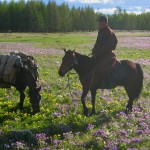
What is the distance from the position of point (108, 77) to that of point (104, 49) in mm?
1170

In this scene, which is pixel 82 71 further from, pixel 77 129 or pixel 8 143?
pixel 8 143

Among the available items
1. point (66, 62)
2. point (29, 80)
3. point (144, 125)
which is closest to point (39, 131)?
point (29, 80)

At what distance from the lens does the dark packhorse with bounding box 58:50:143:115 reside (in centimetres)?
1254

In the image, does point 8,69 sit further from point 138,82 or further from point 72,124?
point 138,82

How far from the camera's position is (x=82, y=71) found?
496 inches

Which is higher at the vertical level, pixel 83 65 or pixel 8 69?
pixel 83 65

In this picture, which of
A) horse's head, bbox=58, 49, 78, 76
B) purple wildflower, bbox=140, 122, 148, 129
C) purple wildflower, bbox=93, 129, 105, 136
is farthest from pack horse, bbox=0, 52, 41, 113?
purple wildflower, bbox=140, 122, 148, 129

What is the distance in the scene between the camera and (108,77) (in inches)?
517

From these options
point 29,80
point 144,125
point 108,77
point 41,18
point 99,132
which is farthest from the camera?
point 41,18

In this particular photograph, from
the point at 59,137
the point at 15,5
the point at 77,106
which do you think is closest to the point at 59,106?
the point at 77,106

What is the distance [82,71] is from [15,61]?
2.45 m

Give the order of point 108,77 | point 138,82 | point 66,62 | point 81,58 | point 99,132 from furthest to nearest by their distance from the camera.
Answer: point 138,82
point 108,77
point 81,58
point 66,62
point 99,132

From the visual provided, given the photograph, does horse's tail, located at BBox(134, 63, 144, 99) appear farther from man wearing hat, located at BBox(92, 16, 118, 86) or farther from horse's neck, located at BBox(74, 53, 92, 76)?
horse's neck, located at BBox(74, 53, 92, 76)

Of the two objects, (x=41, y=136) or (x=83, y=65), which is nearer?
(x=41, y=136)
